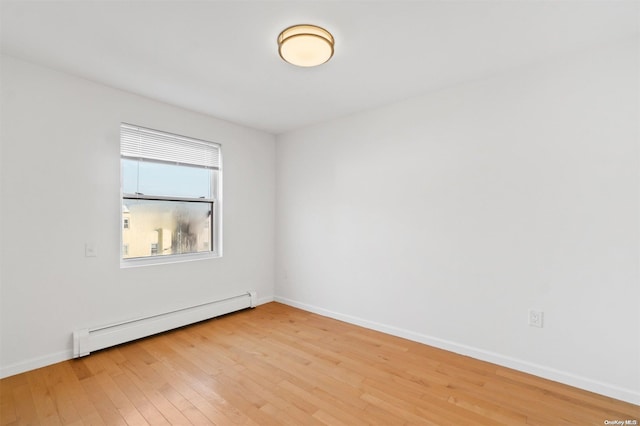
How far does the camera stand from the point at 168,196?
3295mm

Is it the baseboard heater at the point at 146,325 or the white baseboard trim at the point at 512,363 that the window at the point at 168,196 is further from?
the white baseboard trim at the point at 512,363

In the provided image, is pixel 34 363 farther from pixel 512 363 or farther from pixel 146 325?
pixel 512 363

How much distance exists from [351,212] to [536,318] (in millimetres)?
Result: 2051

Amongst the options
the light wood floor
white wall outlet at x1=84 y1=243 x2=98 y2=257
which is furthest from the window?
the light wood floor

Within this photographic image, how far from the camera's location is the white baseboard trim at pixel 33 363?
223 centimetres

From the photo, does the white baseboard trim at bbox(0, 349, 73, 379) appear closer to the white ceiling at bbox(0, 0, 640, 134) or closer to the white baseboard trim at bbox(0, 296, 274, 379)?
the white baseboard trim at bbox(0, 296, 274, 379)

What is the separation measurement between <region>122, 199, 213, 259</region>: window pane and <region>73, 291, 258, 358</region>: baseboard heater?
696mm

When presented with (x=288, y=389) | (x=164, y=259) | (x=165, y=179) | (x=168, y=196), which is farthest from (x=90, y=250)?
(x=288, y=389)

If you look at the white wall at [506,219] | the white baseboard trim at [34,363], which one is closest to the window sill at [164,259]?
the white baseboard trim at [34,363]

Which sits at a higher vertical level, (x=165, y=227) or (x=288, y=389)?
(x=165, y=227)

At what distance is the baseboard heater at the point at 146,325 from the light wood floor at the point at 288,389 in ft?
0.31

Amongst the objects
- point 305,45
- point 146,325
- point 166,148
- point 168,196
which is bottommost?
point 146,325

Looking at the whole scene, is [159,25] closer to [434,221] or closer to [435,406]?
[434,221]

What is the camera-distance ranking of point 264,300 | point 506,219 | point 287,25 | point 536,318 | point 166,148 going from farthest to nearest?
point 264,300
point 166,148
point 506,219
point 536,318
point 287,25
